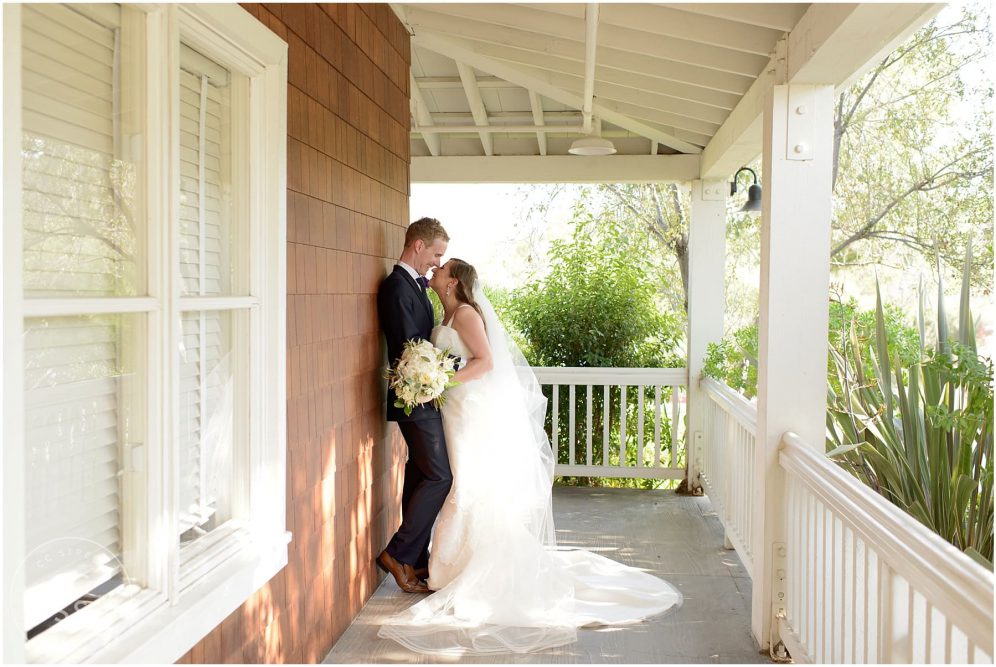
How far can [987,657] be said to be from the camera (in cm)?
166

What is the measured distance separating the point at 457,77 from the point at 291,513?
151 inches

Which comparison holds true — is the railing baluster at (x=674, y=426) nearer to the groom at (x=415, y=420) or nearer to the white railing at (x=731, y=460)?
the white railing at (x=731, y=460)

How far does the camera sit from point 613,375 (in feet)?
23.4

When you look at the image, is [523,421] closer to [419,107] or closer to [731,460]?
[731,460]

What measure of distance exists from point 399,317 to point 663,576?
2.10m

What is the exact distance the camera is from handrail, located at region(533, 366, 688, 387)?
694 centimetres

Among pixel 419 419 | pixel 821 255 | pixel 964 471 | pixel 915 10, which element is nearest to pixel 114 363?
pixel 419 419

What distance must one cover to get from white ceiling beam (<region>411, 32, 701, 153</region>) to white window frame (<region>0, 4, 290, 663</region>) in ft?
7.10

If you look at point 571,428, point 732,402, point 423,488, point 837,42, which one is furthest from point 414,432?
point 571,428

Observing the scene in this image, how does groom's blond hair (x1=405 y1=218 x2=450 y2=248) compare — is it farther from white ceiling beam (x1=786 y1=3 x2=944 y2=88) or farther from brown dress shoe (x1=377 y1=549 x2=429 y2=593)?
white ceiling beam (x1=786 y1=3 x2=944 y2=88)

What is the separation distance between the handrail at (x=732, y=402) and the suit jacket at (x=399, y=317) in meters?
1.74

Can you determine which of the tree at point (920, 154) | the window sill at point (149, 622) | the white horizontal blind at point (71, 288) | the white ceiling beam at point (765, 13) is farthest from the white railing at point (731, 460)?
the tree at point (920, 154)

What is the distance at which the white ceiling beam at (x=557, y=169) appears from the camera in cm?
666

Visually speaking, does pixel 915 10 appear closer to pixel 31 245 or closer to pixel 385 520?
pixel 31 245
